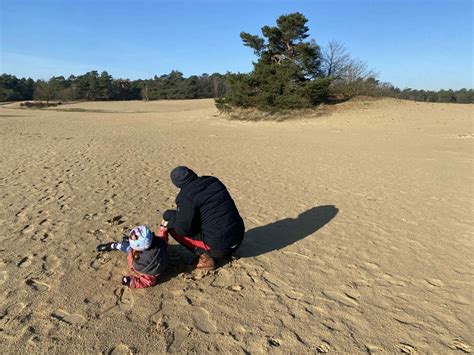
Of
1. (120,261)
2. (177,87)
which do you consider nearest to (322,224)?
(120,261)

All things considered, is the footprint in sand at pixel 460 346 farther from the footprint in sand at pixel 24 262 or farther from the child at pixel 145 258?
the footprint in sand at pixel 24 262

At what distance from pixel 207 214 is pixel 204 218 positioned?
0.07 metres

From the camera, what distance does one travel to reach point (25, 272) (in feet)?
13.6

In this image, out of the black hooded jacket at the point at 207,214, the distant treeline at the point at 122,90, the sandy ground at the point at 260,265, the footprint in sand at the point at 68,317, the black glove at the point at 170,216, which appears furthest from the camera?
the distant treeline at the point at 122,90

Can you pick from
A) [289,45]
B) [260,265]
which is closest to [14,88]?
[289,45]

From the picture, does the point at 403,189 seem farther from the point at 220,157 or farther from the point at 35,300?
the point at 35,300

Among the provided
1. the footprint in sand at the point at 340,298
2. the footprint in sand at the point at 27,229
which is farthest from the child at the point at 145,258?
the footprint in sand at the point at 27,229

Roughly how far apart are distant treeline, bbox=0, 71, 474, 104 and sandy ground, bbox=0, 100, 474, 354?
164ft

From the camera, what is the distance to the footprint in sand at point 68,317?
331cm

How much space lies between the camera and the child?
12.6ft

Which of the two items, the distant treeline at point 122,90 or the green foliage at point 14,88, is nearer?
the distant treeline at point 122,90

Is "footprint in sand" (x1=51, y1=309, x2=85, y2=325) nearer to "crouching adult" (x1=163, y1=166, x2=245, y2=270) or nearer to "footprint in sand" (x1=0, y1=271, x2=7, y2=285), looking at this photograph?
"footprint in sand" (x1=0, y1=271, x2=7, y2=285)

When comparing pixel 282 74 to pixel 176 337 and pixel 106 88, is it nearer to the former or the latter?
pixel 176 337

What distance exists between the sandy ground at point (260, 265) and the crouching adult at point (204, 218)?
30 cm
